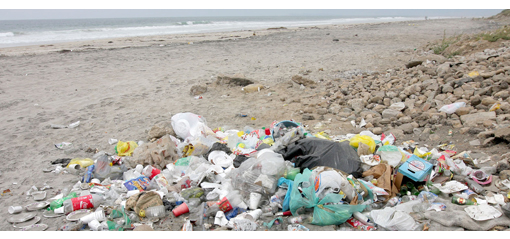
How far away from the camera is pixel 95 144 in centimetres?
407

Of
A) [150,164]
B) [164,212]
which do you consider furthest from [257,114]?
[164,212]

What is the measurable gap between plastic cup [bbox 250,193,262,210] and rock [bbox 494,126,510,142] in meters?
2.68

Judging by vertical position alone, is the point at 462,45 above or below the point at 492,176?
above

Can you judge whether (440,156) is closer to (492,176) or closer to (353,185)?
(492,176)

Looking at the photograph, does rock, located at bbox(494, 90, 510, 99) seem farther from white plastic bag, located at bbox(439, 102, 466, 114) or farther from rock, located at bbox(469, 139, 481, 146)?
rock, located at bbox(469, 139, 481, 146)

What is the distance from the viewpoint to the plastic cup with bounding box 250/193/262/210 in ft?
8.30

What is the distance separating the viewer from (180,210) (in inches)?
97.2

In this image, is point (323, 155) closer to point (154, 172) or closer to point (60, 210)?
point (154, 172)

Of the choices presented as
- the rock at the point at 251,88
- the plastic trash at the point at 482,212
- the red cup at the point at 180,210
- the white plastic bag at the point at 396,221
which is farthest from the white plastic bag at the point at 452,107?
the red cup at the point at 180,210

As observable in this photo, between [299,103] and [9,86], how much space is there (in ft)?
21.6

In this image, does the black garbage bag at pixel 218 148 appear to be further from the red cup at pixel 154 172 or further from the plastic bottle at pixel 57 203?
the plastic bottle at pixel 57 203

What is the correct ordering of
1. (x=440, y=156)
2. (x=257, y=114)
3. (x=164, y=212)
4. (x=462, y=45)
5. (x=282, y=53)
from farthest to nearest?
(x=282, y=53), (x=462, y=45), (x=257, y=114), (x=440, y=156), (x=164, y=212)

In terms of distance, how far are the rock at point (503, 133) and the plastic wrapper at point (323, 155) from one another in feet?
5.07

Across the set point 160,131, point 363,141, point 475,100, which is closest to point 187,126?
point 160,131
